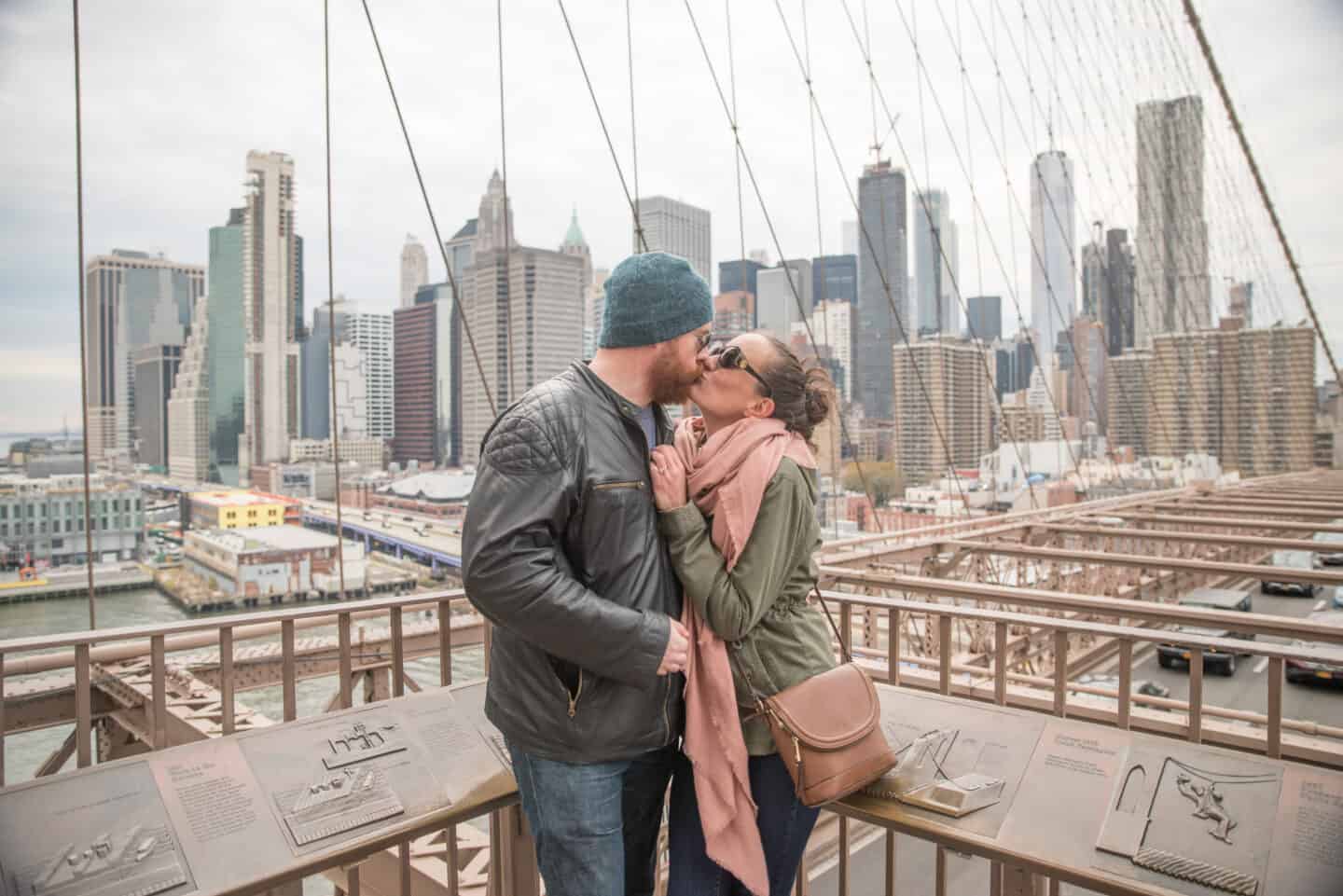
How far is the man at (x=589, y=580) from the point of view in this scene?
126 cm

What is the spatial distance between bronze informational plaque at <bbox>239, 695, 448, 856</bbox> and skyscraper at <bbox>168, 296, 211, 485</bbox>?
17.1ft

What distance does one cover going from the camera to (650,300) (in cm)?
139

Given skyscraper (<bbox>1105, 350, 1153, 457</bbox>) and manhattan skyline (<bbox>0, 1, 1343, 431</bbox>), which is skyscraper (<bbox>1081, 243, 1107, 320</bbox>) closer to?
skyscraper (<bbox>1105, 350, 1153, 457</bbox>)

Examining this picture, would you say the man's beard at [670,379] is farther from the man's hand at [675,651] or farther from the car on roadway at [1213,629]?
the car on roadway at [1213,629]

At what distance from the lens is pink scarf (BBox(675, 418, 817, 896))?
141cm

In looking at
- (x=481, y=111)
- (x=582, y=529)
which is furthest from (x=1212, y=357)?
(x=582, y=529)

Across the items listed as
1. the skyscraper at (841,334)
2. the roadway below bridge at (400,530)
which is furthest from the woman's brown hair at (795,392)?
the skyscraper at (841,334)

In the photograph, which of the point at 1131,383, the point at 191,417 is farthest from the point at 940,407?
the point at 191,417

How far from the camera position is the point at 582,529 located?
1.36 metres

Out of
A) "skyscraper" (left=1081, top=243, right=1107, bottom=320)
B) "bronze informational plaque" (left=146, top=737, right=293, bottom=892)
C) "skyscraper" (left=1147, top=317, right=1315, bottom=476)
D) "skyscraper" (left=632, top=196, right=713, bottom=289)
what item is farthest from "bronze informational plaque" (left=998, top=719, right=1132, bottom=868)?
"skyscraper" (left=1147, top=317, right=1315, bottom=476)

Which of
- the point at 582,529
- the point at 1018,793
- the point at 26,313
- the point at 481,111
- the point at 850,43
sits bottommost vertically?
the point at 1018,793

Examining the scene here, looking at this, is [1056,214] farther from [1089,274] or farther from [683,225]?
[1089,274]

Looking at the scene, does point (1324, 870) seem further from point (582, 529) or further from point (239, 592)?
point (239, 592)

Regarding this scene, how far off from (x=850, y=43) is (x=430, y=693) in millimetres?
12078
